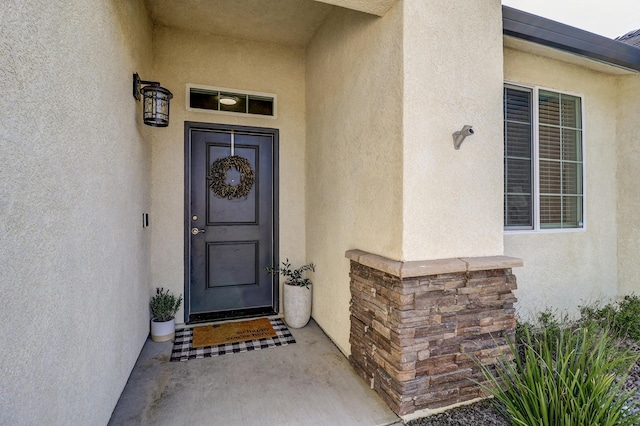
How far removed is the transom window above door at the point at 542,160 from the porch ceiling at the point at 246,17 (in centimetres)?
222

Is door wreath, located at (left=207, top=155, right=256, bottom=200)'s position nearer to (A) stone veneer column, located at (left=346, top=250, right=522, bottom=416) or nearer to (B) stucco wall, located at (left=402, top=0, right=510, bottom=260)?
(A) stone veneer column, located at (left=346, top=250, right=522, bottom=416)

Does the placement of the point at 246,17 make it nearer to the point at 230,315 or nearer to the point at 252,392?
the point at 230,315

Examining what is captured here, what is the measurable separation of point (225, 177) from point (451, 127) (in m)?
2.59

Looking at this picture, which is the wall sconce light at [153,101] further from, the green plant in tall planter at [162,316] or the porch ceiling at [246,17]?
the green plant in tall planter at [162,316]

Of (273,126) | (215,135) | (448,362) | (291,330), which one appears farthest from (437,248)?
(215,135)

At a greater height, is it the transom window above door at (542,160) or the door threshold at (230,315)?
the transom window above door at (542,160)

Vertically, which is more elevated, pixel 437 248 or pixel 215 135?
pixel 215 135

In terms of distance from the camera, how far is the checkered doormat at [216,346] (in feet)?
9.75

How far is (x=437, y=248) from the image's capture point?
2.26m

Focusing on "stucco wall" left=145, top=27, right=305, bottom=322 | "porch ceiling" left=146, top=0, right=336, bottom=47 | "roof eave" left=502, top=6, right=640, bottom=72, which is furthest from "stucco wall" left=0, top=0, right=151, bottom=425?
"roof eave" left=502, top=6, right=640, bottom=72

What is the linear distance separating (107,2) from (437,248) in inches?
105

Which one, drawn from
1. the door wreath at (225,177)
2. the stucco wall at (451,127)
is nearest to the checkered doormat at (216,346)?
the door wreath at (225,177)

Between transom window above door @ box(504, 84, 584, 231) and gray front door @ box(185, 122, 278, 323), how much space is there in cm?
263

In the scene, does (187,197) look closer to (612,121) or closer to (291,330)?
(291,330)
